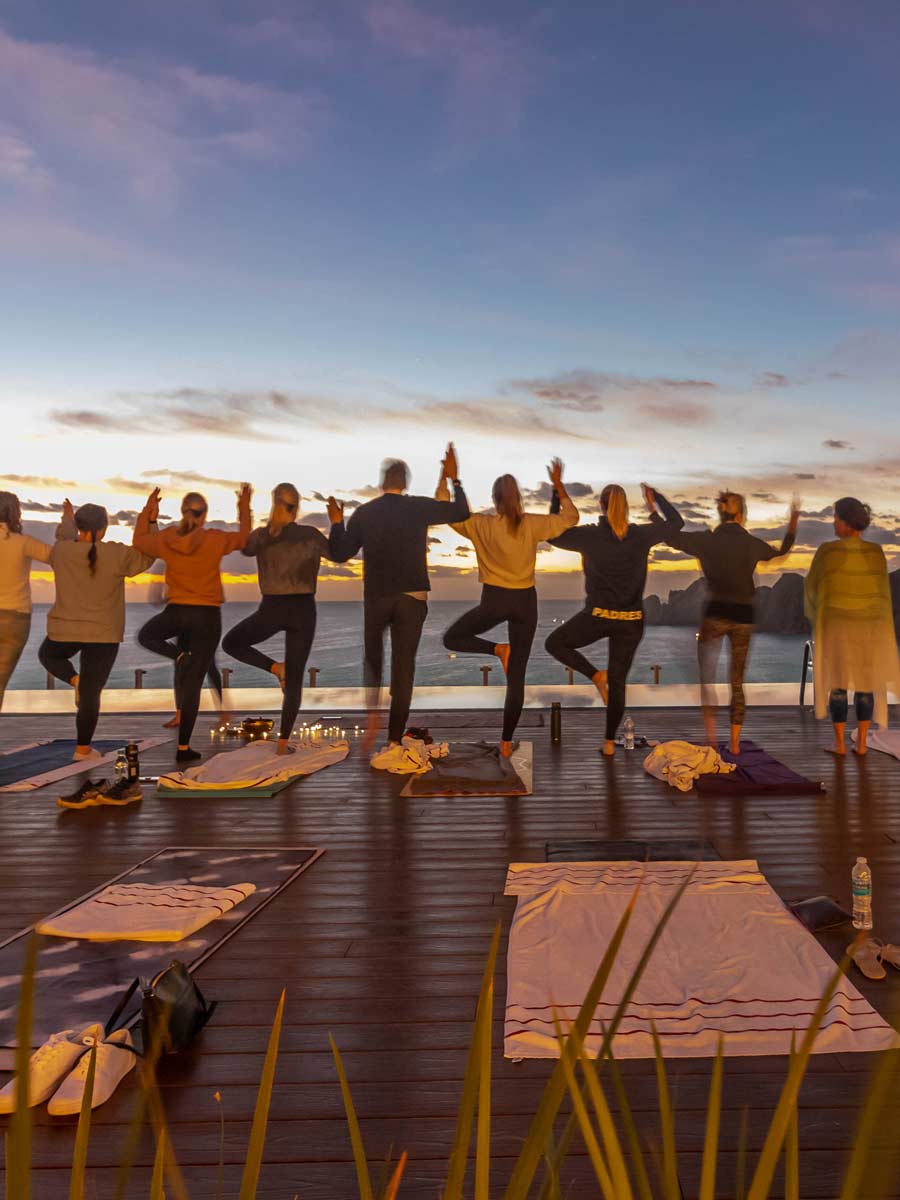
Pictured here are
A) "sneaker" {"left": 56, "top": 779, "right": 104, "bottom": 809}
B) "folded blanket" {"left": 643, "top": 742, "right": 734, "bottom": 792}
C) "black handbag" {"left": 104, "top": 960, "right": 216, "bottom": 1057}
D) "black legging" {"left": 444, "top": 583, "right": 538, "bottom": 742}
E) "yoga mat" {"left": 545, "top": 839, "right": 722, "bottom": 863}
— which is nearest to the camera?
"black handbag" {"left": 104, "top": 960, "right": 216, "bottom": 1057}

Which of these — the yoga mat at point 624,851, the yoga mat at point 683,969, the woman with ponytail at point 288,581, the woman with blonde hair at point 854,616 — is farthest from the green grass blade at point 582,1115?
the woman with blonde hair at point 854,616

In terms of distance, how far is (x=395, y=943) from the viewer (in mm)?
2529

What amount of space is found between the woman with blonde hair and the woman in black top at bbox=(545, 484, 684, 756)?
110 cm

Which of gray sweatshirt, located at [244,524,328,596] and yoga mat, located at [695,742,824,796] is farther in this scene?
gray sweatshirt, located at [244,524,328,596]

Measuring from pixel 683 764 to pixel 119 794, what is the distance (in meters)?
3.26

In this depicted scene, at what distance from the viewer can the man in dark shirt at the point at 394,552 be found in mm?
5051

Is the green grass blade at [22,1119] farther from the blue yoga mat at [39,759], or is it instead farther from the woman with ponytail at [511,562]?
the blue yoga mat at [39,759]

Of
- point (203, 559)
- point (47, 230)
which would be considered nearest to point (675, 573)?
point (203, 559)

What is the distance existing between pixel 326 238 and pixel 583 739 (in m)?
10.8

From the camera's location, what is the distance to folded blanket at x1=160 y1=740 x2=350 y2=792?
4652 millimetres

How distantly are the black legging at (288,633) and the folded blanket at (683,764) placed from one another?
7.84ft

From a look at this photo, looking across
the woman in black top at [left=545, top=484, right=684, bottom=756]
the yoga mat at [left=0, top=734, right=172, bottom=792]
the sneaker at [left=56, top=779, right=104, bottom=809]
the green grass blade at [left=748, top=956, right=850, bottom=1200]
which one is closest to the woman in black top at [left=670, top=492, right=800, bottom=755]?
the woman in black top at [left=545, top=484, right=684, bottom=756]

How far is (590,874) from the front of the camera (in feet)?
10.0

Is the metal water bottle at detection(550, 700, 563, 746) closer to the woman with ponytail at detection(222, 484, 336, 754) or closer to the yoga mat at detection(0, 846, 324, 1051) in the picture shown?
the woman with ponytail at detection(222, 484, 336, 754)
